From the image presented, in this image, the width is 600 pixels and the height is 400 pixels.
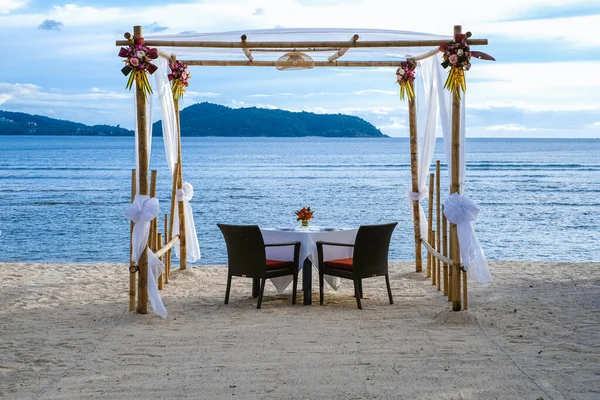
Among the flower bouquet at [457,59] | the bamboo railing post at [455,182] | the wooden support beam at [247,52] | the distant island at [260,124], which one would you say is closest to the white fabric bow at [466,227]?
the bamboo railing post at [455,182]

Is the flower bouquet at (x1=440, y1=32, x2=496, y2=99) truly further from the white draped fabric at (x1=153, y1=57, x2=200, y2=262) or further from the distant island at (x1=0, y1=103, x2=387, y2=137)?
the distant island at (x1=0, y1=103, x2=387, y2=137)

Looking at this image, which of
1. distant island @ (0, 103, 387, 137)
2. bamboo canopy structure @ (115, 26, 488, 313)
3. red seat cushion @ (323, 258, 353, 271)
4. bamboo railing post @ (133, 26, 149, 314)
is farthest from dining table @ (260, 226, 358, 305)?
distant island @ (0, 103, 387, 137)

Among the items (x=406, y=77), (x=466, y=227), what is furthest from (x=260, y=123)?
(x=466, y=227)

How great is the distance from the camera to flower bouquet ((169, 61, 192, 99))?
9.15 metres

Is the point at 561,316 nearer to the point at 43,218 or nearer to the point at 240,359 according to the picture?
the point at 240,359

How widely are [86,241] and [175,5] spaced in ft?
19.3

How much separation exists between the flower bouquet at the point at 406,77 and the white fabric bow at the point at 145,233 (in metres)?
3.74

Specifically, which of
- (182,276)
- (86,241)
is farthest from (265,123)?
(182,276)

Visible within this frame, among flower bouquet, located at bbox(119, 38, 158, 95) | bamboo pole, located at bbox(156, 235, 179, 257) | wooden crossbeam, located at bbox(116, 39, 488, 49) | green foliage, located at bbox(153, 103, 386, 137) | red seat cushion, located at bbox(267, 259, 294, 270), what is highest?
green foliage, located at bbox(153, 103, 386, 137)

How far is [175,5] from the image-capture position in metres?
18.1

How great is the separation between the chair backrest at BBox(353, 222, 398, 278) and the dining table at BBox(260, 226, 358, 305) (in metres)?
→ 0.41

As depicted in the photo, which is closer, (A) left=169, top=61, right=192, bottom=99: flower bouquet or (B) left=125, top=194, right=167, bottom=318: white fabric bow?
(B) left=125, top=194, right=167, bottom=318: white fabric bow

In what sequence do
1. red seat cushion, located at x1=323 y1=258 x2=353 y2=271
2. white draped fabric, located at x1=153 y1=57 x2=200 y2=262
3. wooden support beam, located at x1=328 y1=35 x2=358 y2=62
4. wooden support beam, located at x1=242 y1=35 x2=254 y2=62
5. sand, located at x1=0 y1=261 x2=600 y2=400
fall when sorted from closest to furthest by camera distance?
1. sand, located at x1=0 y1=261 x2=600 y2=400
2. wooden support beam, located at x1=242 y1=35 x2=254 y2=62
3. red seat cushion, located at x1=323 y1=258 x2=353 y2=271
4. wooden support beam, located at x1=328 y1=35 x2=358 y2=62
5. white draped fabric, located at x1=153 y1=57 x2=200 y2=262

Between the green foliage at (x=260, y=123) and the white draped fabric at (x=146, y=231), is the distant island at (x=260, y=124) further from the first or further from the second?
the white draped fabric at (x=146, y=231)
